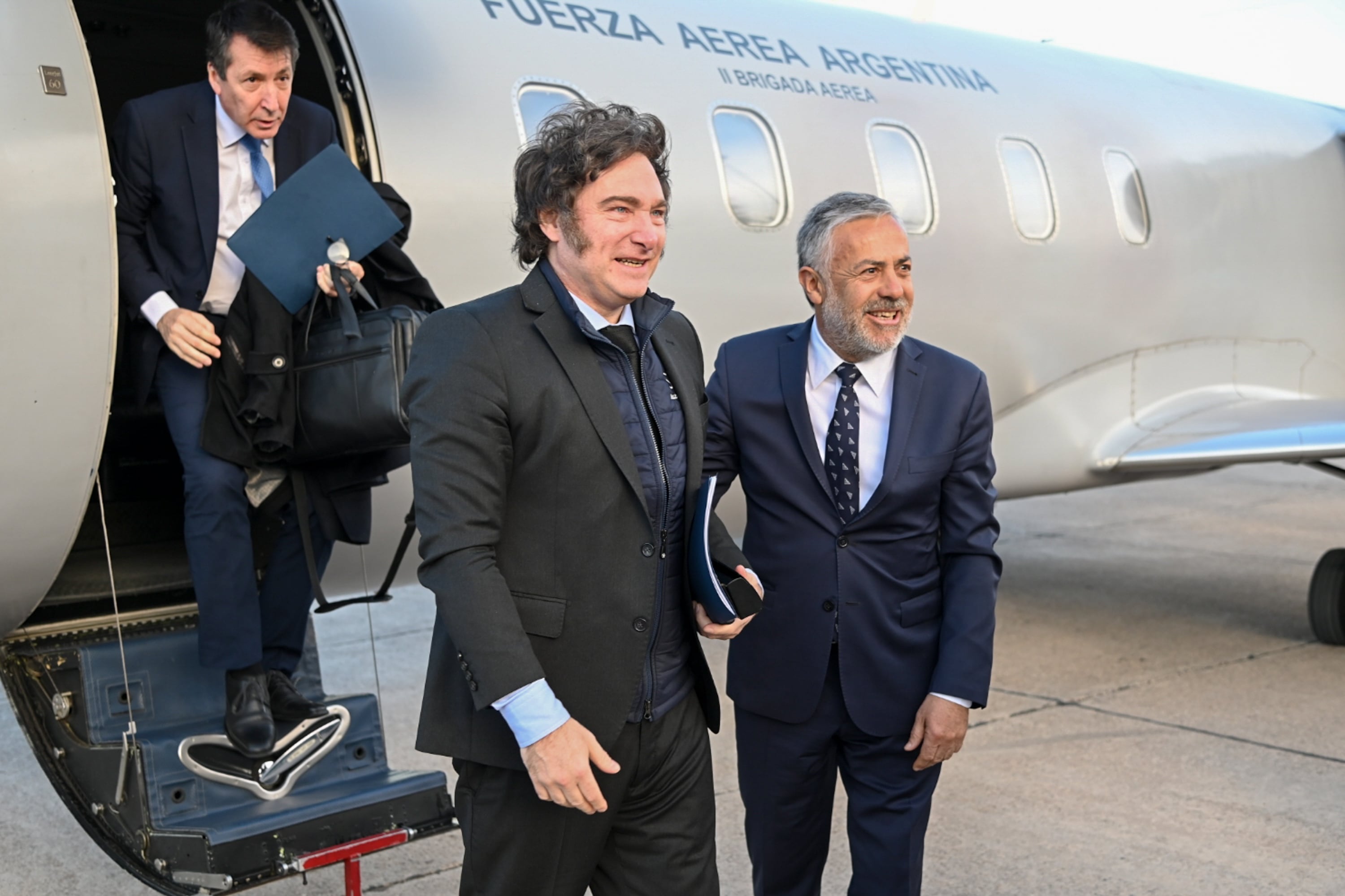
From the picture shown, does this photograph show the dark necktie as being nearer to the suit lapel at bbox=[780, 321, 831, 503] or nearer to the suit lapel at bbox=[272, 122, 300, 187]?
the suit lapel at bbox=[780, 321, 831, 503]

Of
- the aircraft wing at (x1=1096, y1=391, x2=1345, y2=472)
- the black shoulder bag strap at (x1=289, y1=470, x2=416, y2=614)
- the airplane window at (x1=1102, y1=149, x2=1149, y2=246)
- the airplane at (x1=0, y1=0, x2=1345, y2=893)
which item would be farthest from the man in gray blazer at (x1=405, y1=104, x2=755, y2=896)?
the airplane window at (x1=1102, y1=149, x2=1149, y2=246)

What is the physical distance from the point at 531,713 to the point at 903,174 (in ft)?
17.6

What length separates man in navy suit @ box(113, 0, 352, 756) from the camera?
3588 millimetres

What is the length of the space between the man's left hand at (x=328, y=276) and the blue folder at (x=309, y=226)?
2cm

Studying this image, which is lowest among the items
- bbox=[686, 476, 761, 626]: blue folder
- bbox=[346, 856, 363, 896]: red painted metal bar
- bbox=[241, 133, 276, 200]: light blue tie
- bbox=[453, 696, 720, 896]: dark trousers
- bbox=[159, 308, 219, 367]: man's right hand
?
bbox=[346, 856, 363, 896]: red painted metal bar

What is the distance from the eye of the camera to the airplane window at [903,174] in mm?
6816

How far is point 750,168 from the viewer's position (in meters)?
6.21

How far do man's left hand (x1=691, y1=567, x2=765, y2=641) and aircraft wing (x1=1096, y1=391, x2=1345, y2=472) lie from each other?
5190 mm

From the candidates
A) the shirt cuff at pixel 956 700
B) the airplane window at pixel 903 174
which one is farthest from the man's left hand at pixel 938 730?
the airplane window at pixel 903 174

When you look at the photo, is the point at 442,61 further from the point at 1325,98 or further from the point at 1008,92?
the point at 1325,98

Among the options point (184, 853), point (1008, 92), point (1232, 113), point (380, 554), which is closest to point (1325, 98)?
point (1232, 113)

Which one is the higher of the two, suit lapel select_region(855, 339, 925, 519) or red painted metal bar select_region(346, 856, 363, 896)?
suit lapel select_region(855, 339, 925, 519)

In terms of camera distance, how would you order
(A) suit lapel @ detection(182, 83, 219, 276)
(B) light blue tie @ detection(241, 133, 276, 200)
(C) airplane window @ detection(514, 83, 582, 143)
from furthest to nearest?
(C) airplane window @ detection(514, 83, 582, 143) < (B) light blue tie @ detection(241, 133, 276, 200) < (A) suit lapel @ detection(182, 83, 219, 276)

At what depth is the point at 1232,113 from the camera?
8.98 metres
